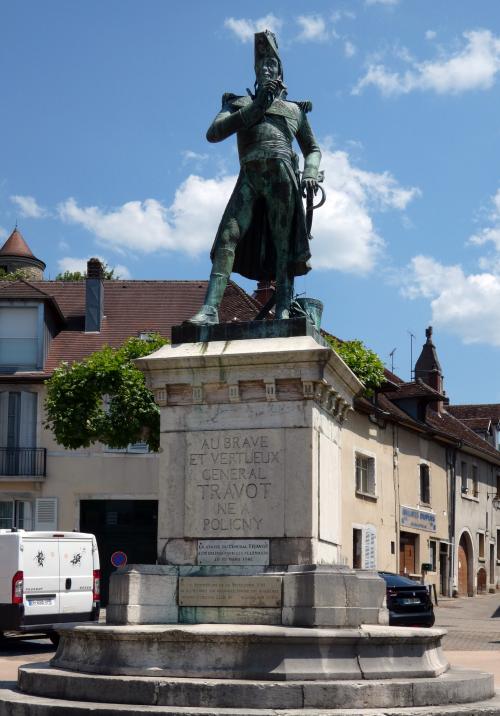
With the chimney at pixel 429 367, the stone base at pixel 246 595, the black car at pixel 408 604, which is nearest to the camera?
the stone base at pixel 246 595

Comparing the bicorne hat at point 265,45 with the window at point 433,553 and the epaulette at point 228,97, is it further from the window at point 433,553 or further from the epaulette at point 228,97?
the window at point 433,553

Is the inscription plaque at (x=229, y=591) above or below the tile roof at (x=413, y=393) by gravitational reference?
below

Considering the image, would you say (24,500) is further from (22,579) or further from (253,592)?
(253,592)

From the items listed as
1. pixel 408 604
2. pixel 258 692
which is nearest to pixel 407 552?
pixel 408 604

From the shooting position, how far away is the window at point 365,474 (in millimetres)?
36000

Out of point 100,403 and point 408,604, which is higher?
point 100,403

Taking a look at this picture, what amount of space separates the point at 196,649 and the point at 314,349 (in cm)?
259

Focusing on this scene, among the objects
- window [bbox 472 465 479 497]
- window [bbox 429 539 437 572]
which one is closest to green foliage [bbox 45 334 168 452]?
window [bbox 429 539 437 572]

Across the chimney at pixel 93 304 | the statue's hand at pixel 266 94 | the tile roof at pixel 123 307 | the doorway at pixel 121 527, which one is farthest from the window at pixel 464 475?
the statue's hand at pixel 266 94

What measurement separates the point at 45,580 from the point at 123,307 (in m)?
19.4

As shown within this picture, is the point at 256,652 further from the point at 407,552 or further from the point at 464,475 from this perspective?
the point at 464,475

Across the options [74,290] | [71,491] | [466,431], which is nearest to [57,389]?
[71,491]

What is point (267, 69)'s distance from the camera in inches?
400

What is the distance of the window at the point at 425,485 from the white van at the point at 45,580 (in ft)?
79.5
